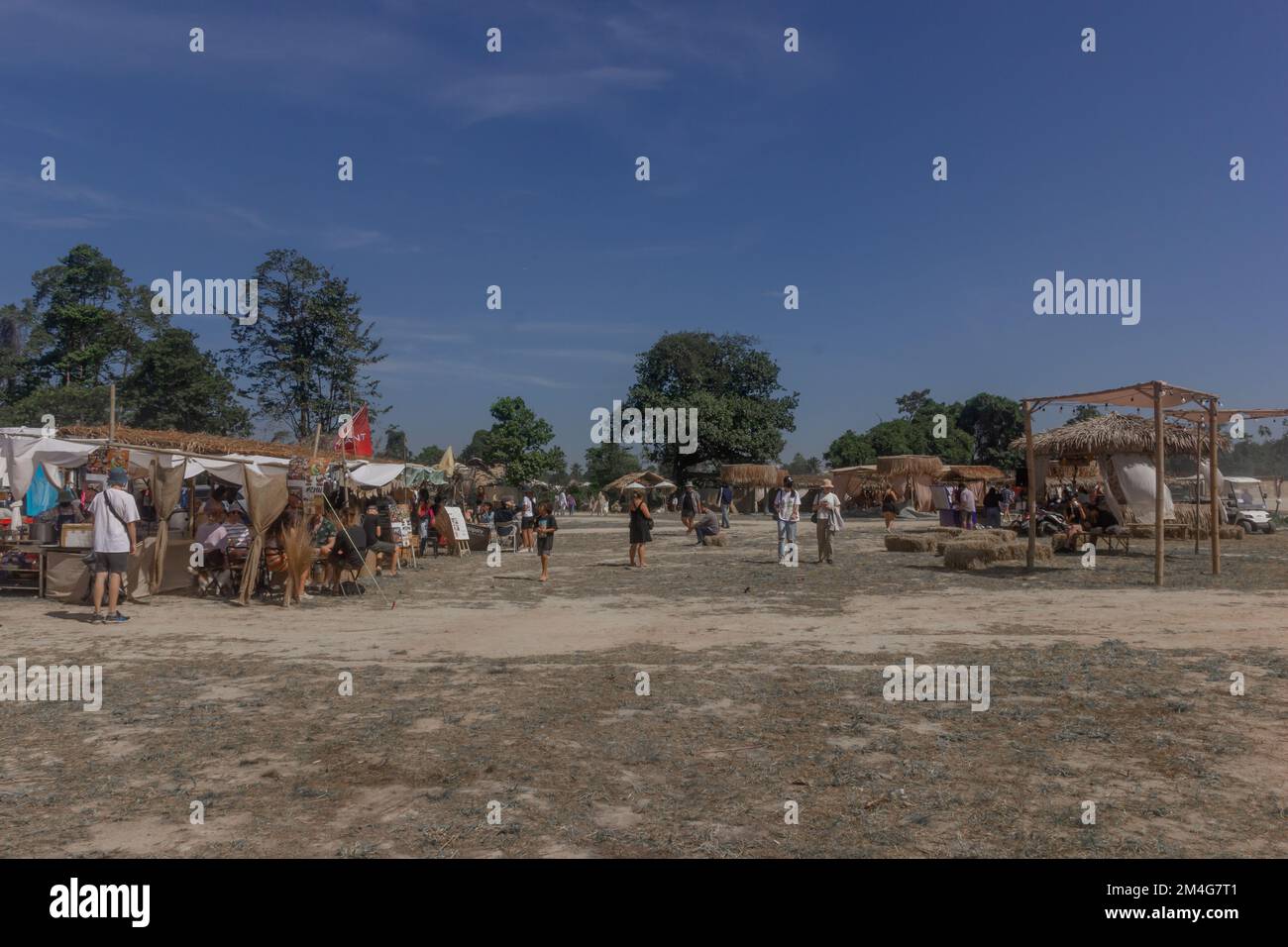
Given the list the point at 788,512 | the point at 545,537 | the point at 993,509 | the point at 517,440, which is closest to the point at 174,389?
the point at 517,440

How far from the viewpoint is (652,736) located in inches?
215

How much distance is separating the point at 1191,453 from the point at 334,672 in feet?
78.8

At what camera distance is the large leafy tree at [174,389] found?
1399 inches

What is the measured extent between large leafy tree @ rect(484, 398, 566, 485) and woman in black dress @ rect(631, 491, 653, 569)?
3054cm

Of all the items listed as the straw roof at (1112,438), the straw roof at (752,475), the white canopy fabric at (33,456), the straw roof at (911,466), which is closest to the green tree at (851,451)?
the straw roof at (752,475)

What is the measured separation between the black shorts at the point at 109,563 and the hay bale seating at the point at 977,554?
A: 44.6 ft

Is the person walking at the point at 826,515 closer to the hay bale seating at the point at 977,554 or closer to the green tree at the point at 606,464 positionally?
the hay bale seating at the point at 977,554

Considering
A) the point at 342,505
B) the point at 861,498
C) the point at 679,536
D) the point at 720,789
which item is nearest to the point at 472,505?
the point at 679,536

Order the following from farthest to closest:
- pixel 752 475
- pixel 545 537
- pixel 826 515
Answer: pixel 752 475 → pixel 826 515 → pixel 545 537

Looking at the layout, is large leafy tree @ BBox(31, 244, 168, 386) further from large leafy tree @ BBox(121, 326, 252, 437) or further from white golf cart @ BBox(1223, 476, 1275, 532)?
white golf cart @ BBox(1223, 476, 1275, 532)

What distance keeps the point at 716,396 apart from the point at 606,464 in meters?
12.0

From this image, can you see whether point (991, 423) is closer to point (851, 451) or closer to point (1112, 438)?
point (851, 451)

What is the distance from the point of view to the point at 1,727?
5723mm

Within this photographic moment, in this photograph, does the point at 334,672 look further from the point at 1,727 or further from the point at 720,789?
the point at 720,789
